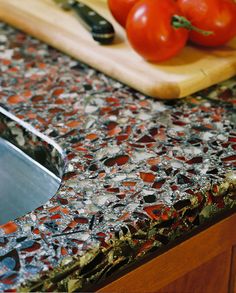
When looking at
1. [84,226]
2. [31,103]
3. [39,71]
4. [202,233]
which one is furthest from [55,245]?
[39,71]

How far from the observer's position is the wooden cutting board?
100 cm

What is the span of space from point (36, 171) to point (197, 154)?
22 centimetres

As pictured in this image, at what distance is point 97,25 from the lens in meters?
1.11

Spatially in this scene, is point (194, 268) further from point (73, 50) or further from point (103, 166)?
point (73, 50)

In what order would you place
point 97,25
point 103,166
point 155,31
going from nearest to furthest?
1. point 103,166
2. point 155,31
3. point 97,25

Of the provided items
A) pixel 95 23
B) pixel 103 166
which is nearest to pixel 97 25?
pixel 95 23

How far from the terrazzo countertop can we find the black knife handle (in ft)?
0.18

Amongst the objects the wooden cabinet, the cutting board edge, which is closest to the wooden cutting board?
the cutting board edge

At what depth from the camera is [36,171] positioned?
93 cm

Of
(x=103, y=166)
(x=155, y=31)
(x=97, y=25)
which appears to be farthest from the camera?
(x=97, y=25)

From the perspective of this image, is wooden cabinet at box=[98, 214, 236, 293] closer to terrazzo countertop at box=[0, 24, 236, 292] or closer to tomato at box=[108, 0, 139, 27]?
terrazzo countertop at box=[0, 24, 236, 292]

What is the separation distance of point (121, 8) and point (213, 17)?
162 millimetres

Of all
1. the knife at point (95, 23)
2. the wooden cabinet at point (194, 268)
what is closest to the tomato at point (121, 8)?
the knife at point (95, 23)

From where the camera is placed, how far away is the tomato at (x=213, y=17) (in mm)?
1038
